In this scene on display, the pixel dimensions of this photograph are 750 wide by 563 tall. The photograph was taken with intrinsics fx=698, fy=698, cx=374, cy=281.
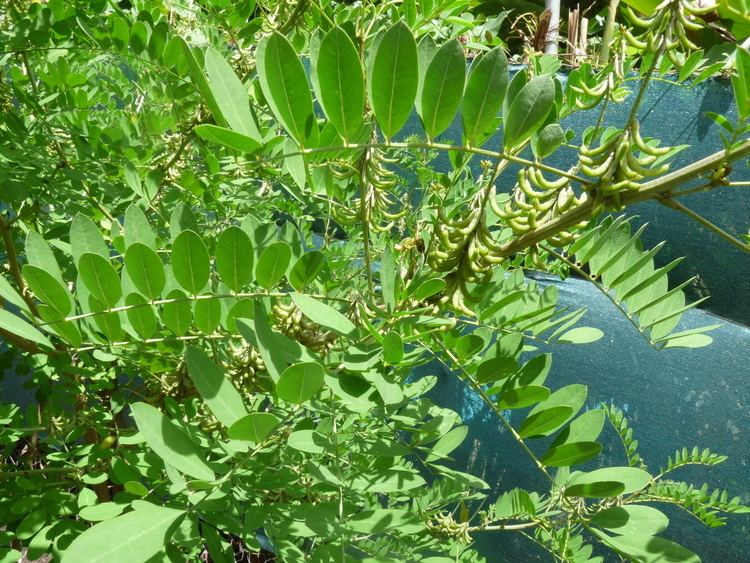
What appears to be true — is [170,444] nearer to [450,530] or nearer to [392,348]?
[392,348]

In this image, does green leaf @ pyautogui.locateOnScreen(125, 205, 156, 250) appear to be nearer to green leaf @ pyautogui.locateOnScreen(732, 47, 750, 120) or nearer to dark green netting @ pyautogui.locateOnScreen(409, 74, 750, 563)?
green leaf @ pyautogui.locateOnScreen(732, 47, 750, 120)

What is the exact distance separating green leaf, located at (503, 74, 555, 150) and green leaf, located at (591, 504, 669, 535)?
0.83ft

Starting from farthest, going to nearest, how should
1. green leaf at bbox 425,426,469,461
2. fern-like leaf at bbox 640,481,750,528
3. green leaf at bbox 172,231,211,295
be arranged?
fern-like leaf at bbox 640,481,750,528
green leaf at bbox 425,426,469,461
green leaf at bbox 172,231,211,295

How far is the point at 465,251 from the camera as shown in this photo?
45 cm

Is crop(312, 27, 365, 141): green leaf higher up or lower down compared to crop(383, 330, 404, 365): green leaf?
higher up

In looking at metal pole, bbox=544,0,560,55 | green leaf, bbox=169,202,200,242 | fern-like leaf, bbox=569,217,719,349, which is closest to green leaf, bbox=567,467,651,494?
fern-like leaf, bbox=569,217,719,349

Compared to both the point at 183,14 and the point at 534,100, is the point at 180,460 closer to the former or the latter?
the point at 534,100

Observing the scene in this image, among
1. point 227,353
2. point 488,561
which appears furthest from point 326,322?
point 488,561

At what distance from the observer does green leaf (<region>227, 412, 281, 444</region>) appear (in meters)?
0.39

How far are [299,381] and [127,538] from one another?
0.40ft

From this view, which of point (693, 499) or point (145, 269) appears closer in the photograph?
point (145, 269)

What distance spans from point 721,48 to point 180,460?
1.60 feet

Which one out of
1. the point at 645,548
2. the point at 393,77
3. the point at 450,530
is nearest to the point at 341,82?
the point at 393,77

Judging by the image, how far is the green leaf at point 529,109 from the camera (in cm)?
38
